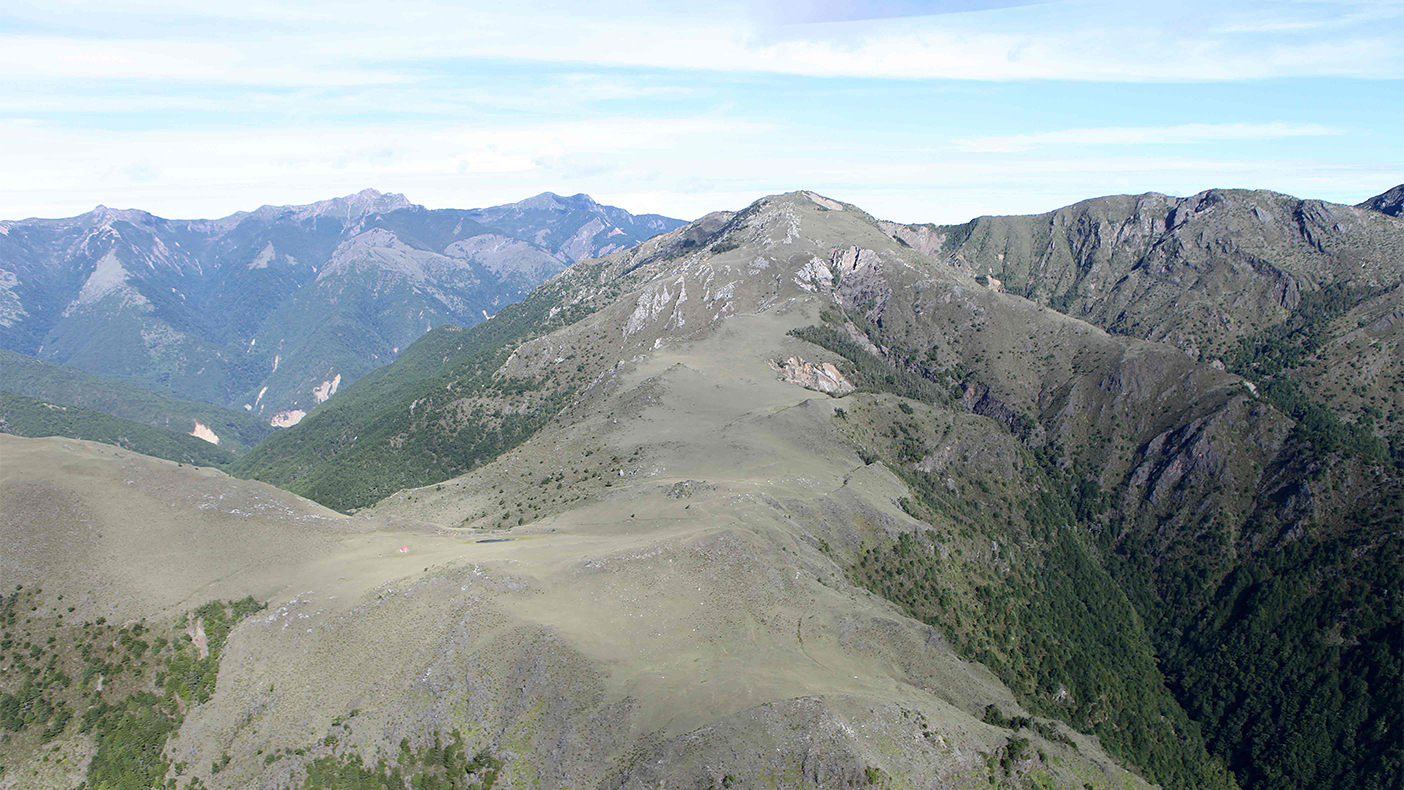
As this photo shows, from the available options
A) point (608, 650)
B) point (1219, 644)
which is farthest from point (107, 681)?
point (1219, 644)

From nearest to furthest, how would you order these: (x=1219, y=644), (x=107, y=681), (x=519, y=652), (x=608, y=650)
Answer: (x=519, y=652)
(x=608, y=650)
(x=107, y=681)
(x=1219, y=644)

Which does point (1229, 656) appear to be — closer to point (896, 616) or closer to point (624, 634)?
point (896, 616)

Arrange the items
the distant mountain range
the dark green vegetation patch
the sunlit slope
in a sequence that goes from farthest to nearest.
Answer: the dark green vegetation patch < the distant mountain range < the sunlit slope

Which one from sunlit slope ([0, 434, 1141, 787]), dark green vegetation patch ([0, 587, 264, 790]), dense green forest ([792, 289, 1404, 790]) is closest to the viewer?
sunlit slope ([0, 434, 1141, 787])

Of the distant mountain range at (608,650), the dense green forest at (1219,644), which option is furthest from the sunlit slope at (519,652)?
the dense green forest at (1219,644)

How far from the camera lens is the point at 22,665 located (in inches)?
3804

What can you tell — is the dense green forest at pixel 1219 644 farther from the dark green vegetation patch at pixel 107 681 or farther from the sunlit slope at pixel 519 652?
the dark green vegetation patch at pixel 107 681

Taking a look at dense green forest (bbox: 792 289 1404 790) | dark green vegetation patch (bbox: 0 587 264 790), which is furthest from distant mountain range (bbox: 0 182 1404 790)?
dense green forest (bbox: 792 289 1404 790)

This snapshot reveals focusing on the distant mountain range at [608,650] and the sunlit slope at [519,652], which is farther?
the distant mountain range at [608,650]

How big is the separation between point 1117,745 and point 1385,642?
2382 inches

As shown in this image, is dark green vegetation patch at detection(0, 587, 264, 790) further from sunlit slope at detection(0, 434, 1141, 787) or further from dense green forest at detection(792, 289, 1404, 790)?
dense green forest at detection(792, 289, 1404, 790)

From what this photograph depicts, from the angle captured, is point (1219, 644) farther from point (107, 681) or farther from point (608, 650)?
point (107, 681)

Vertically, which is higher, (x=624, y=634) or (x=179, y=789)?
(x=624, y=634)

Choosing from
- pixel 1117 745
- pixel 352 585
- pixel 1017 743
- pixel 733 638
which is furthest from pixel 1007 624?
pixel 352 585
